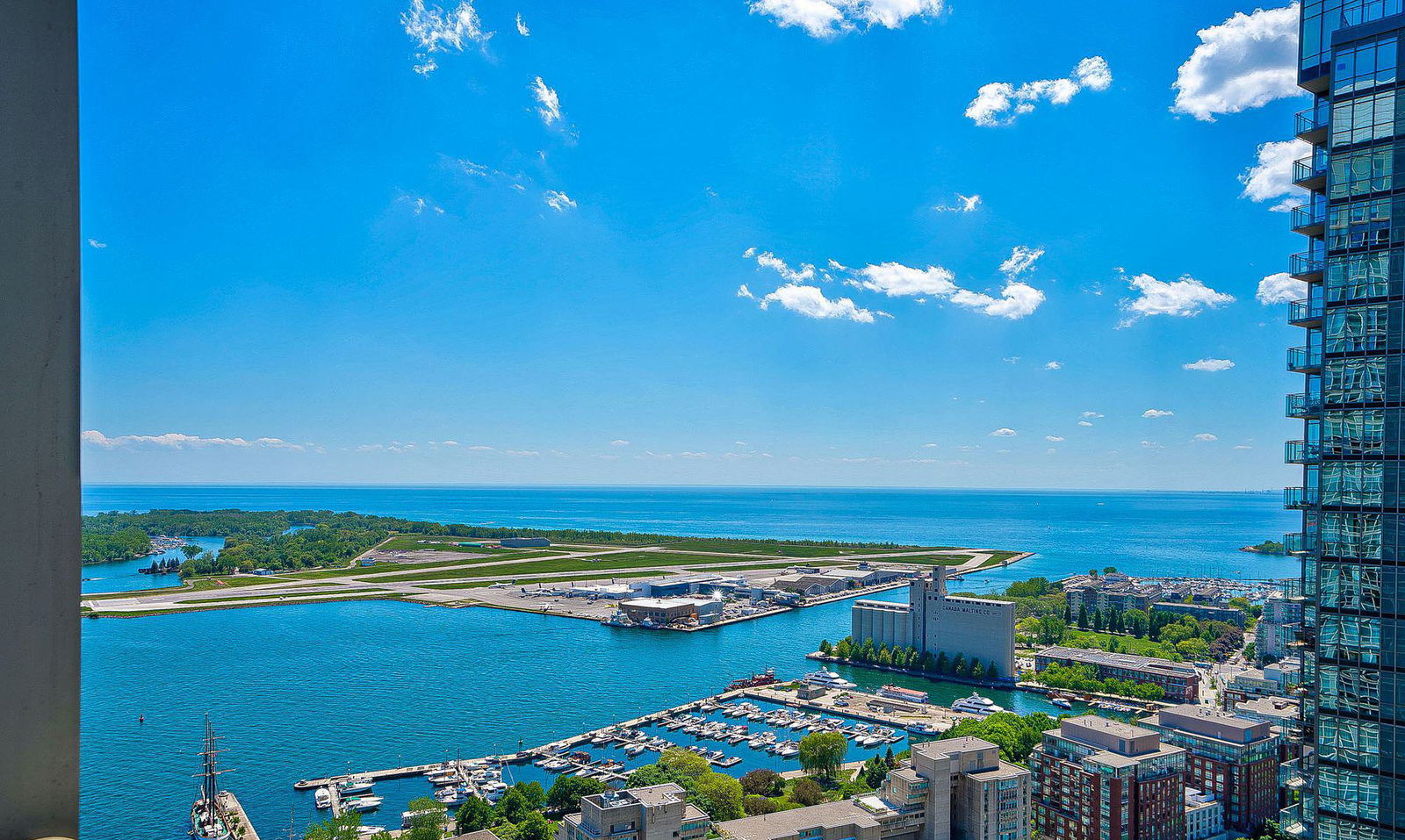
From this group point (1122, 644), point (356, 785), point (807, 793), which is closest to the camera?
point (807, 793)

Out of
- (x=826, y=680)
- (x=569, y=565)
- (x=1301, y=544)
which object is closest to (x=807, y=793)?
(x=826, y=680)

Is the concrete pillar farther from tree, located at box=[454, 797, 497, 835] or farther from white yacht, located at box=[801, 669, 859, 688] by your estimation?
white yacht, located at box=[801, 669, 859, 688]

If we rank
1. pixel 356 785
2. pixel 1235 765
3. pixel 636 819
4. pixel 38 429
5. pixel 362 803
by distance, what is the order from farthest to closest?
1. pixel 356 785
2. pixel 362 803
3. pixel 1235 765
4. pixel 636 819
5. pixel 38 429

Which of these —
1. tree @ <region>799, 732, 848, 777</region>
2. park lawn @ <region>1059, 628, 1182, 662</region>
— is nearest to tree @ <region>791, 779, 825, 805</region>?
tree @ <region>799, 732, 848, 777</region>

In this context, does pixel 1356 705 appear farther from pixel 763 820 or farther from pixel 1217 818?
pixel 1217 818

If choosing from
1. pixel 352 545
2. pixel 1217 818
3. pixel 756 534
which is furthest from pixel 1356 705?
pixel 756 534

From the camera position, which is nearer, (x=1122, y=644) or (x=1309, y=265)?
(x=1309, y=265)

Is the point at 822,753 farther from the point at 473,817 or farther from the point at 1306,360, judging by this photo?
the point at 1306,360
